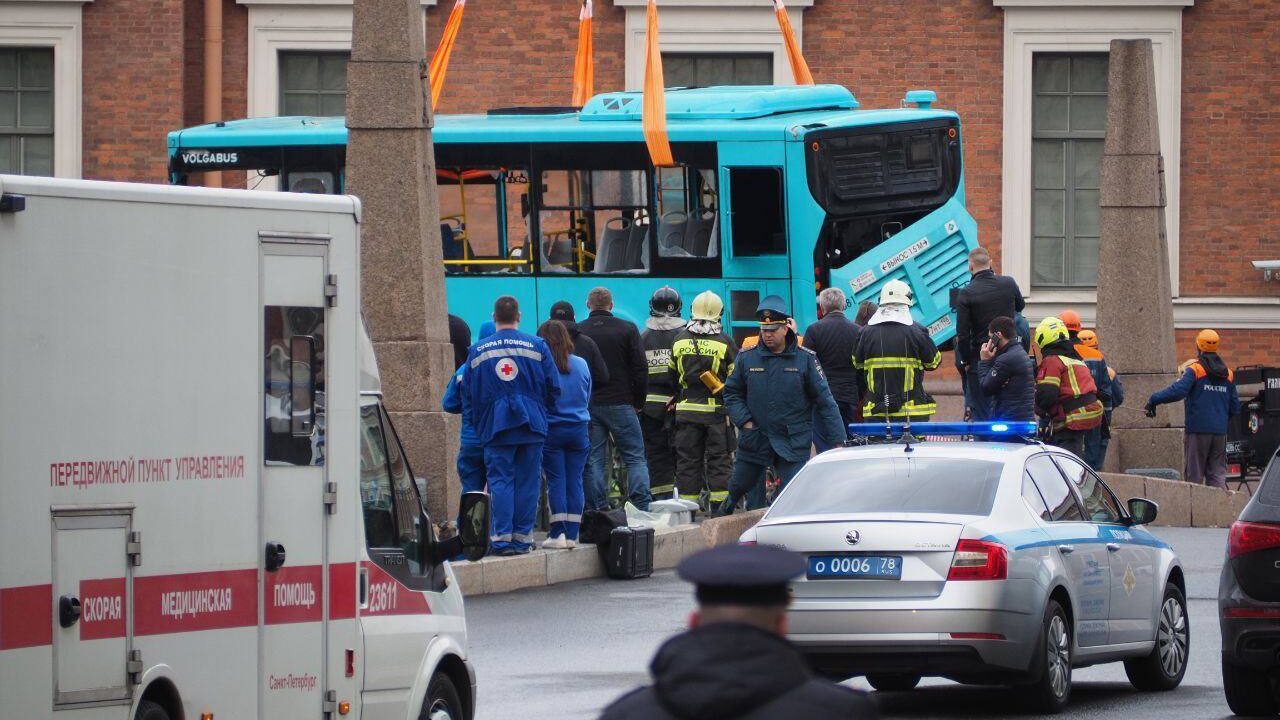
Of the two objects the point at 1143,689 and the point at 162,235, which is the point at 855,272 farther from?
the point at 162,235

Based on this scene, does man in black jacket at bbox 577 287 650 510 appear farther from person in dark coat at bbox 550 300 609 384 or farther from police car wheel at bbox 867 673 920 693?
police car wheel at bbox 867 673 920 693

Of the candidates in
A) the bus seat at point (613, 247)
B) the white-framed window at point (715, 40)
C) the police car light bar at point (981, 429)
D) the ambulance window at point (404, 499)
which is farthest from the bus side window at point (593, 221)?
the ambulance window at point (404, 499)

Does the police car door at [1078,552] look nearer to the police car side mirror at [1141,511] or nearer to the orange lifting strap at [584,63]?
the police car side mirror at [1141,511]

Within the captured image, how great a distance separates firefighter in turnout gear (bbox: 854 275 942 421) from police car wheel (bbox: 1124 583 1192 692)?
5357mm

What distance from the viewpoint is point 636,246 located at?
Answer: 22000 mm

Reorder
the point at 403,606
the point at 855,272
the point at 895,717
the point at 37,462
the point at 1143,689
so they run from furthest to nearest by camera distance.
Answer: the point at 855,272
the point at 1143,689
the point at 895,717
the point at 403,606
the point at 37,462

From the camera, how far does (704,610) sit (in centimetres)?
347

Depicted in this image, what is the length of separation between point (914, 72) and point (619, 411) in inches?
510

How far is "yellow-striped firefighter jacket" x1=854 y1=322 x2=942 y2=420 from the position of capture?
16.8 meters

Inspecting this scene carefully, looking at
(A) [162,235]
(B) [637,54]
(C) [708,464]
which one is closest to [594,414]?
(C) [708,464]

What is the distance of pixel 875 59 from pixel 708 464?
12058mm

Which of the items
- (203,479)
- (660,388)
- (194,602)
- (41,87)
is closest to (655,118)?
(660,388)

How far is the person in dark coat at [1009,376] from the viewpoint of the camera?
17297mm

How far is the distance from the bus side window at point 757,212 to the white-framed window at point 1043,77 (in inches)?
282
